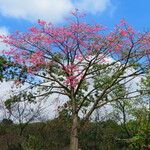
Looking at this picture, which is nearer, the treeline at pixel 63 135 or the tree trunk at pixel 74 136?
the tree trunk at pixel 74 136

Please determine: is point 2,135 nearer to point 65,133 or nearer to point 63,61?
point 65,133

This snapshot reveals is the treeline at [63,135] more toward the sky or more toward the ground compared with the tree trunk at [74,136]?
more toward the sky

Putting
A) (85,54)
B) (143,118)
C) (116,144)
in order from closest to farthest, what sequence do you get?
(85,54) → (143,118) → (116,144)

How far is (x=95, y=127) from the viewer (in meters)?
52.6

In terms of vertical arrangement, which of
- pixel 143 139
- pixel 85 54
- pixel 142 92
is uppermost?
pixel 85 54

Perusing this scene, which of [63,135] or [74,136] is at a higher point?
[63,135]

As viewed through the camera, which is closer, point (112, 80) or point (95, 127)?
point (112, 80)

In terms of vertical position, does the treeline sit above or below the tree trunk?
above

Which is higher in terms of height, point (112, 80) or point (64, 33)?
point (64, 33)

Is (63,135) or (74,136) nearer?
(74,136)

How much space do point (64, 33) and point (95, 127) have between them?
24.1 m

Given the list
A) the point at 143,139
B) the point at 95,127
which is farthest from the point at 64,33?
the point at 95,127

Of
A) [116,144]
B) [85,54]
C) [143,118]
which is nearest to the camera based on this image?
[85,54]

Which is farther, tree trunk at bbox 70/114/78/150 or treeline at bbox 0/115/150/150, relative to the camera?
treeline at bbox 0/115/150/150
